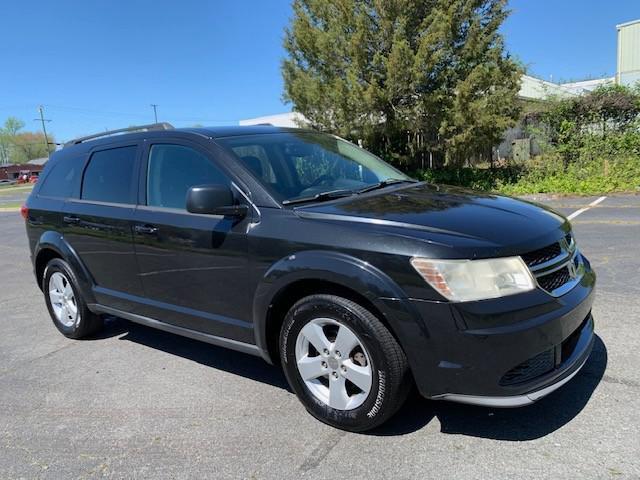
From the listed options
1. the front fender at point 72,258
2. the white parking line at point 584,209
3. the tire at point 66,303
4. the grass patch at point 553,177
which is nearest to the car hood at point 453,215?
the front fender at point 72,258

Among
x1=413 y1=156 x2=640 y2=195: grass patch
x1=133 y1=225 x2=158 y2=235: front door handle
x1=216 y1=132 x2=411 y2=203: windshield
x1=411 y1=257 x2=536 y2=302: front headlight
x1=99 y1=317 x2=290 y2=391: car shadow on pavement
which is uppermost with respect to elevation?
x1=216 y1=132 x2=411 y2=203: windshield

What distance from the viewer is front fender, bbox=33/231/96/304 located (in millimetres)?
4730

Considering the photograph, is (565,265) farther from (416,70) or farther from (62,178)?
(416,70)

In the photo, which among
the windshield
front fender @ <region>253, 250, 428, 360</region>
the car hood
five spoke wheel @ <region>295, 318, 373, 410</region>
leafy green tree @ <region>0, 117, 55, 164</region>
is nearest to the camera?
front fender @ <region>253, 250, 428, 360</region>

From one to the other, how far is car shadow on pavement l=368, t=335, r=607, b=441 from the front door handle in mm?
2077

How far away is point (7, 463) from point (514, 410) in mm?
2951

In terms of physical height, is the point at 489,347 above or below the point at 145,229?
below

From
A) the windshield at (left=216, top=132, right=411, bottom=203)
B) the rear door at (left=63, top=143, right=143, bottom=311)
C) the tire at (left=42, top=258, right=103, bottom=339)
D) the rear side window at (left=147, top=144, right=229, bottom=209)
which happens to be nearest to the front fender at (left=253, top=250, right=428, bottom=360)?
the windshield at (left=216, top=132, right=411, bottom=203)

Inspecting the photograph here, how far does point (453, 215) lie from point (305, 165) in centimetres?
132

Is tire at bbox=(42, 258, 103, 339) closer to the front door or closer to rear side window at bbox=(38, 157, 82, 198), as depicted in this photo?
rear side window at bbox=(38, 157, 82, 198)

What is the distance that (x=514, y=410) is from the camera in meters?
3.27

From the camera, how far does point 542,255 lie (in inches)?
115

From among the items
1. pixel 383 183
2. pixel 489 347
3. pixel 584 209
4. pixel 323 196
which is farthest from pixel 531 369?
pixel 584 209

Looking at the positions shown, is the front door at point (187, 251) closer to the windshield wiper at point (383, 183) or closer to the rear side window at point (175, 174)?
the rear side window at point (175, 174)
